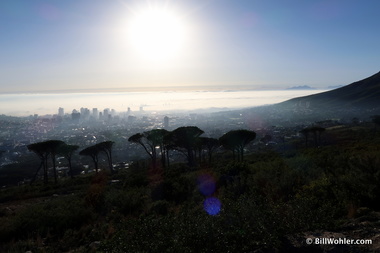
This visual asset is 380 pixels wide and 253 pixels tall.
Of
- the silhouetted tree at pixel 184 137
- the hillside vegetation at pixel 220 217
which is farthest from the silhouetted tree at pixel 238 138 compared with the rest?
the hillside vegetation at pixel 220 217

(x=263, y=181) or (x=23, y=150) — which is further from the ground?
(x=263, y=181)

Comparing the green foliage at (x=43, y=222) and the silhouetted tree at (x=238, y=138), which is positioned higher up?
the green foliage at (x=43, y=222)

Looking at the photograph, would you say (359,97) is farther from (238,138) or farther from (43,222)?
(43,222)

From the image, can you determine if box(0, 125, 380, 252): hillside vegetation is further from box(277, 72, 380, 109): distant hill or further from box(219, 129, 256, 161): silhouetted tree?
box(277, 72, 380, 109): distant hill

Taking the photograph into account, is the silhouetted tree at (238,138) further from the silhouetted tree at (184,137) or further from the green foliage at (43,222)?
the green foliage at (43,222)

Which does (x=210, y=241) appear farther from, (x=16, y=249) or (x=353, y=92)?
(x=353, y=92)

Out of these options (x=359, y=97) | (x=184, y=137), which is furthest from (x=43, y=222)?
(x=359, y=97)

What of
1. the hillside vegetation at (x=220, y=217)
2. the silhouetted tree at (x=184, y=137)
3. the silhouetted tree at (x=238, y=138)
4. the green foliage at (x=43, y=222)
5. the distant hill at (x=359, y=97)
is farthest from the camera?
the distant hill at (x=359, y=97)

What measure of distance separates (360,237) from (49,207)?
1081cm

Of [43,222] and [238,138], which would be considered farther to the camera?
[238,138]

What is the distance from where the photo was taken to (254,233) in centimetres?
460

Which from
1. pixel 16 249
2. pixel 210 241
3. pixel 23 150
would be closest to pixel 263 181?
pixel 210 241

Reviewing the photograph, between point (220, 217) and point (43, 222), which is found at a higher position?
point (220, 217)

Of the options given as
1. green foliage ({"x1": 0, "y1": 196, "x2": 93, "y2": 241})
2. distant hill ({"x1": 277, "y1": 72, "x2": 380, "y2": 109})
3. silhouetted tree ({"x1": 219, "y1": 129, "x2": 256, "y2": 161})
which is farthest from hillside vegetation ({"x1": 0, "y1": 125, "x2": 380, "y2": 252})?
distant hill ({"x1": 277, "y1": 72, "x2": 380, "y2": 109})
